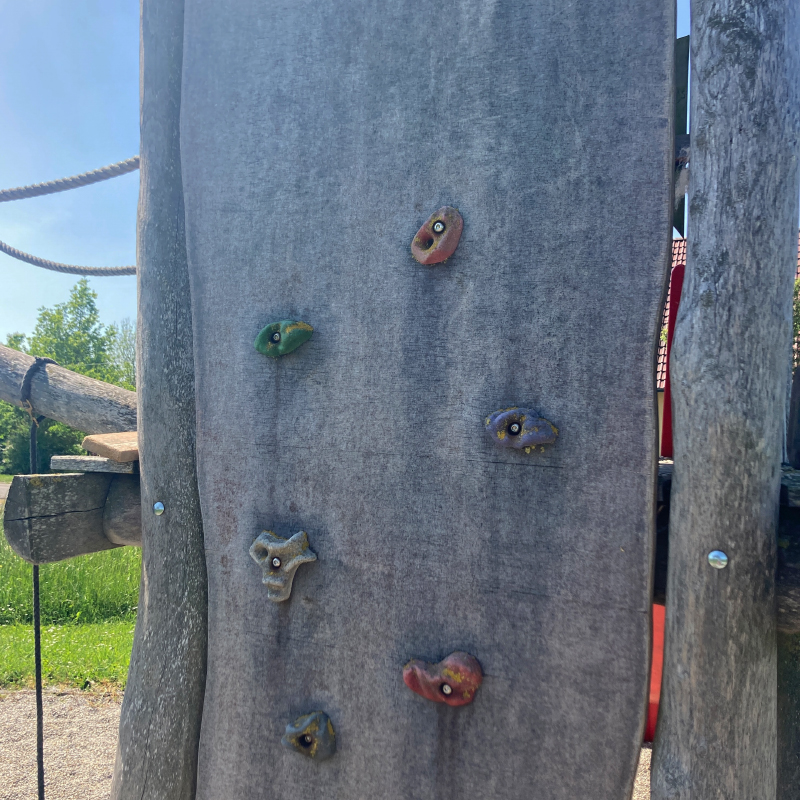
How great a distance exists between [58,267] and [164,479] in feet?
8.35

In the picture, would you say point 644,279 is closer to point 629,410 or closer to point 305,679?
point 629,410

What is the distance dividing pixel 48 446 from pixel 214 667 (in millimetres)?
22816

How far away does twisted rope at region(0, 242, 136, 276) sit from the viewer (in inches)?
132

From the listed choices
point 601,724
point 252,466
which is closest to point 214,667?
point 252,466

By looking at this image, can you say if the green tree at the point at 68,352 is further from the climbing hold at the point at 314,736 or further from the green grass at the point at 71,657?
the climbing hold at the point at 314,736

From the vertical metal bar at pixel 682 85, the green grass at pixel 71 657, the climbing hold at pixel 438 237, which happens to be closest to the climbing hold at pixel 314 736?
the climbing hold at pixel 438 237

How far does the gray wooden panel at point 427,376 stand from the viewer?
3.96 ft

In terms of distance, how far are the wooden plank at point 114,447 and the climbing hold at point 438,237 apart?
101cm

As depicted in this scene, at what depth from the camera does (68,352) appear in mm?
22844

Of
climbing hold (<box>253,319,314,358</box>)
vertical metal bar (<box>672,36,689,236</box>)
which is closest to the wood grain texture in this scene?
climbing hold (<box>253,319,314,358</box>)

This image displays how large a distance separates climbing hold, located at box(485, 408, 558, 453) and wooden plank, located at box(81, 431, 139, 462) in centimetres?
106

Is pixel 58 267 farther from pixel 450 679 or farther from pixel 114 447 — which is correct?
pixel 450 679

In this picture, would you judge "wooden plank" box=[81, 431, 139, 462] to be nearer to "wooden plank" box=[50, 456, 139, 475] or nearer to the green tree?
"wooden plank" box=[50, 456, 139, 475]

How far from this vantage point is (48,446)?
21.0 m
